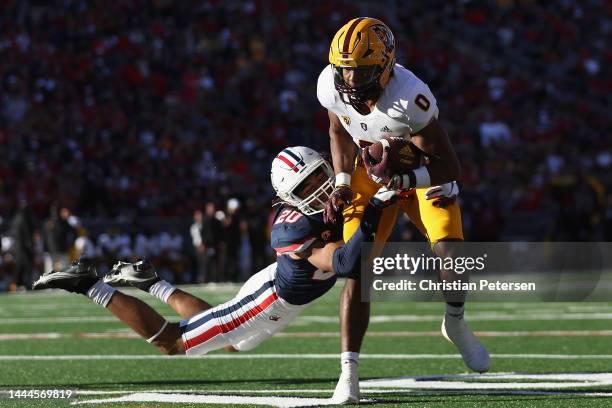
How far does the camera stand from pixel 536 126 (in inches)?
975

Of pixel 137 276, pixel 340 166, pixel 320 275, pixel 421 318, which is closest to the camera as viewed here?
pixel 320 275

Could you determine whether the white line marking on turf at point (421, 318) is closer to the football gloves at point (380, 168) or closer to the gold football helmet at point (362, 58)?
the gold football helmet at point (362, 58)

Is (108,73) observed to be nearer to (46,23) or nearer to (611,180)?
(46,23)

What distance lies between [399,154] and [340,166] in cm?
50

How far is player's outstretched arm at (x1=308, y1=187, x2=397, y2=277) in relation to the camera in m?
5.16


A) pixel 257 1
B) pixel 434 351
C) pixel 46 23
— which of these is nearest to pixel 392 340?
pixel 434 351

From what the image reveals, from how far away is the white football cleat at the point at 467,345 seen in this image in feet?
19.7

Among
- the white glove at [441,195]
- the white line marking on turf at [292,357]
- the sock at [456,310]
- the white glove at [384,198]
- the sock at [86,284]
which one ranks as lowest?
the white line marking on turf at [292,357]

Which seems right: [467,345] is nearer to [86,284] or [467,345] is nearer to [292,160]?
[292,160]

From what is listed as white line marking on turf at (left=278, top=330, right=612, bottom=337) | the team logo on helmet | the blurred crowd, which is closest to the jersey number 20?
→ the team logo on helmet

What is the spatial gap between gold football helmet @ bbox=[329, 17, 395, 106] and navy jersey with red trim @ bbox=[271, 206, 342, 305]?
2.08 ft

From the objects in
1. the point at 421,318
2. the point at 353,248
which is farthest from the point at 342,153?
the point at 421,318

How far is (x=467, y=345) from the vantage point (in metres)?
6.07

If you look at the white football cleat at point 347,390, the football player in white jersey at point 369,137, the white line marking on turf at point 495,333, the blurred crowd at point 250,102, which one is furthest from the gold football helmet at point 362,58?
the blurred crowd at point 250,102
